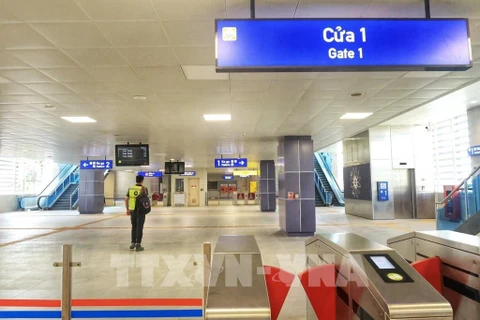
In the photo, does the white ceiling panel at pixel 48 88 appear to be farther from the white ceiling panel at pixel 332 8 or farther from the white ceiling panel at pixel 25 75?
the white ceiling panel at pixel 332 8

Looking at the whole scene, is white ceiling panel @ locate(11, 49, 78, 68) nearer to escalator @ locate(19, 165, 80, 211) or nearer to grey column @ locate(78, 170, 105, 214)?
grey column @ locate(78, 170, 105, 214)

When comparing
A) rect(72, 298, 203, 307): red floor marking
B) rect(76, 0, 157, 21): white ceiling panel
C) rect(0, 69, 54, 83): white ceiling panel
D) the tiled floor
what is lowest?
the tiled floor

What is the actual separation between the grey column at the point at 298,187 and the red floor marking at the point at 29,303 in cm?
657

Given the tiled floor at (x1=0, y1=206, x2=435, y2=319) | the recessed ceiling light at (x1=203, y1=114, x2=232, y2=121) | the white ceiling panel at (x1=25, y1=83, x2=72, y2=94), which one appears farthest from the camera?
the recessed ceiling light at (x1=203, y1=114, x2=232, y2=121)

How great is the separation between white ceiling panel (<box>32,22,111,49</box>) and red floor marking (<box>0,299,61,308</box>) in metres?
3.11

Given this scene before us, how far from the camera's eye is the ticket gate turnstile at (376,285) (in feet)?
4.98

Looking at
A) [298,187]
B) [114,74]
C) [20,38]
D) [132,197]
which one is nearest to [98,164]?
[132,197]

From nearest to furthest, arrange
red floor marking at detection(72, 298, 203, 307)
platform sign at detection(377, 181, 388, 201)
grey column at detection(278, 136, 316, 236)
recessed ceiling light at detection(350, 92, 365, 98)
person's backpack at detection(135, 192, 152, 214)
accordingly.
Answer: red floor marking at detection(72, 298, 203, 307)
recessed ceiling light at detection(350, 92, 365, 98)
person's backpack at detection(135, 192, 152, 214)
grey column at detection(278, 136, 316, 236)
platform sign at detection(377, 181, 388, 201)

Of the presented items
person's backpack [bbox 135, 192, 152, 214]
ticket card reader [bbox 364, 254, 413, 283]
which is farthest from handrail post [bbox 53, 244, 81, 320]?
person's backpack [bbox 135, 192, 152, 214]

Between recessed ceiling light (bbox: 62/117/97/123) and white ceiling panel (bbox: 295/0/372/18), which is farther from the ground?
white ceiling panel (bbox: 295/0/372/18)

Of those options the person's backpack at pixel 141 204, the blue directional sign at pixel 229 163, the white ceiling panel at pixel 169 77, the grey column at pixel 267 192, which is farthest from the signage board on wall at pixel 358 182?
the person's backpack at pixel 141 204

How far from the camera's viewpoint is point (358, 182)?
14.5m

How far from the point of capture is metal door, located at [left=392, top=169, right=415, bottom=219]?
1325 cm

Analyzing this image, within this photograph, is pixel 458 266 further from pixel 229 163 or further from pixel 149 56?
pixel 229 163
